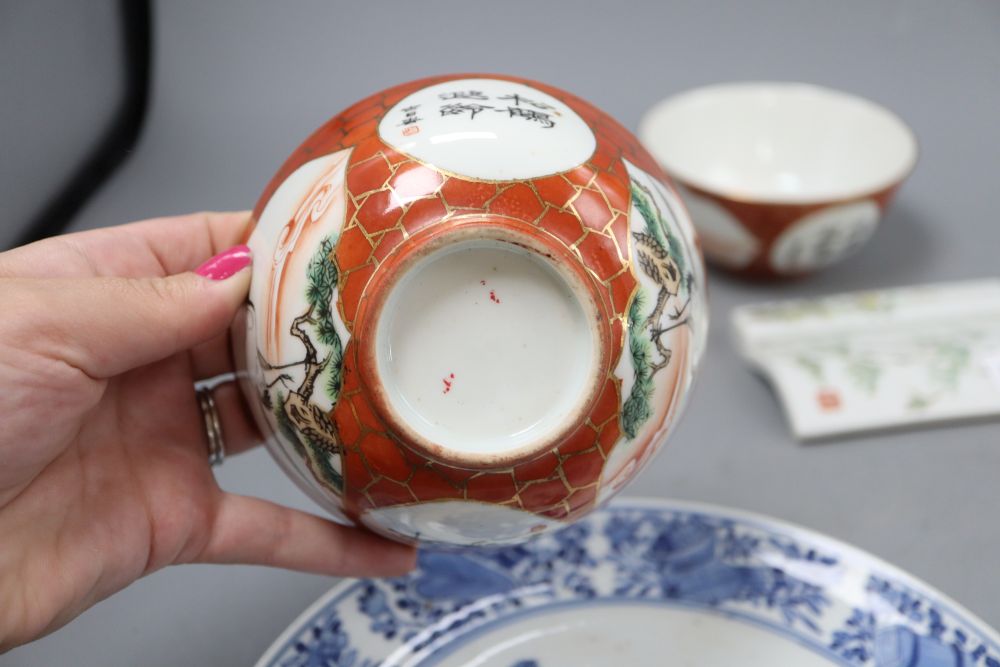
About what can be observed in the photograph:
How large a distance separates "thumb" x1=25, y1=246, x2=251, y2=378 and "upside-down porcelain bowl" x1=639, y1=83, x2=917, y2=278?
0.92m

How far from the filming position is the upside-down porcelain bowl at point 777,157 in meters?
1.63

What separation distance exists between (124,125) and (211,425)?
3.74 feet

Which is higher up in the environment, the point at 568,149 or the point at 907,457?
the point at 568,149

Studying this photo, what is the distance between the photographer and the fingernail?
34.4 inches

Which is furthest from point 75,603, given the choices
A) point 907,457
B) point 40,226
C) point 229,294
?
point 907,457

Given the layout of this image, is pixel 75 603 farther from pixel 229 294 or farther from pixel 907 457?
pixel 907 457

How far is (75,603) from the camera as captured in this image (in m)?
0.95

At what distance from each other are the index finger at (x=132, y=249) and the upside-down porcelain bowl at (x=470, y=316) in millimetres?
251

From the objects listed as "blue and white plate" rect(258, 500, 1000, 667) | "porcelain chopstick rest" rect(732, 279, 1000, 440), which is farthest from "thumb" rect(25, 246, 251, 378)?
"porcelain chopstick rest" rect(732, 279, 1000, 440)

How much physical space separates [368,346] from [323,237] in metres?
0.10

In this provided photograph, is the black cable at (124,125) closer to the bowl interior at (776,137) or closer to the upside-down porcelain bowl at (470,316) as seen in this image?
the bowl interior at (776,137)

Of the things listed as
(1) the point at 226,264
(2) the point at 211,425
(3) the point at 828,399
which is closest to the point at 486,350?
(1) the point at 226,264

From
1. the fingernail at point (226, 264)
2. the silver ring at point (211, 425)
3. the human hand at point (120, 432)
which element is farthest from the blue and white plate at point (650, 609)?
the fingernail at point (226, 264)

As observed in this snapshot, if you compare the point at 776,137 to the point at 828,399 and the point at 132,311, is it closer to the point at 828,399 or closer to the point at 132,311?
the point at 828,399
